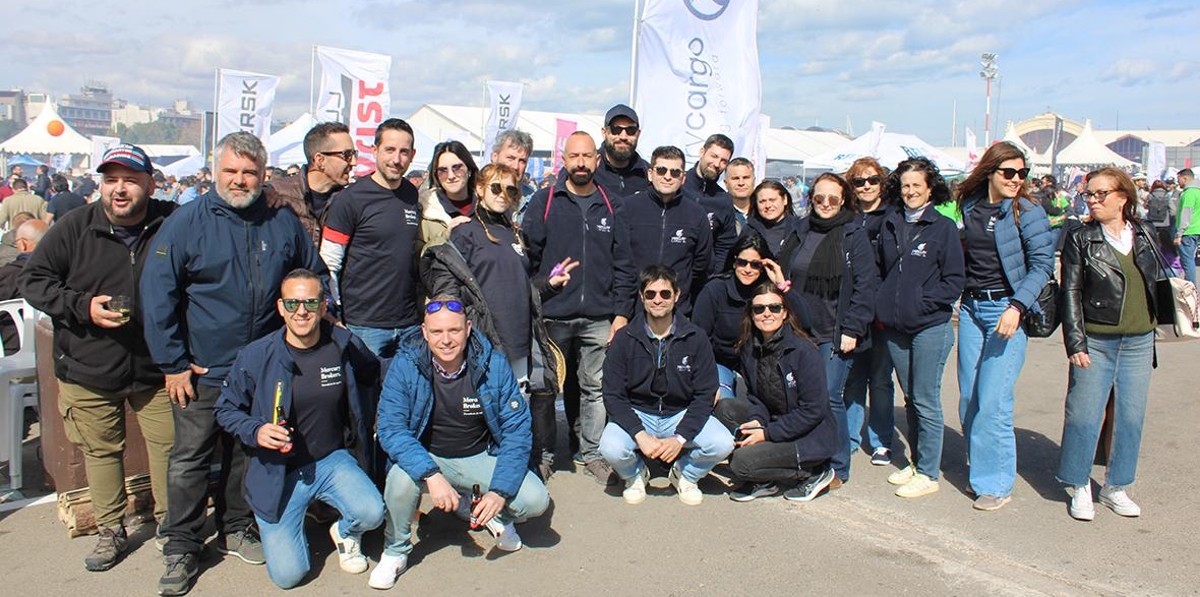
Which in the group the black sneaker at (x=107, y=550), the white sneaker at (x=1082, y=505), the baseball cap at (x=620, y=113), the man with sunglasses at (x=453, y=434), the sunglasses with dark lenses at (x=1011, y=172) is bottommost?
the black sneaker at (x=107, y=550)

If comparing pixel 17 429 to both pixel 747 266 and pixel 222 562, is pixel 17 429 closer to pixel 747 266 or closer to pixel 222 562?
pixel 222 562

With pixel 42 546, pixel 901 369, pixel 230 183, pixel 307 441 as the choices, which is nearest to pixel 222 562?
pixel 307 441

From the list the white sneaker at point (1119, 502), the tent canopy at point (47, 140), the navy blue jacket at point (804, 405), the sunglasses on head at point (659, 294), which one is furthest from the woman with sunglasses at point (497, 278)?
the tent canopy at point (47, 140)

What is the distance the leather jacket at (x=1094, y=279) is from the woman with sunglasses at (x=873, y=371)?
39.5 inches

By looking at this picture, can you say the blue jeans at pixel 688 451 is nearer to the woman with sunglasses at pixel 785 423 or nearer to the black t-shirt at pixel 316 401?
the woman with sunglasses at pixel 785 423

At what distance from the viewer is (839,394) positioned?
202 inches

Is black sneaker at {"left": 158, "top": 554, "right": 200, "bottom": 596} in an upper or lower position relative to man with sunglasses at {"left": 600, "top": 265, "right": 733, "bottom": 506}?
lower

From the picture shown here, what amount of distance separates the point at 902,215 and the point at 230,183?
3.70 metres

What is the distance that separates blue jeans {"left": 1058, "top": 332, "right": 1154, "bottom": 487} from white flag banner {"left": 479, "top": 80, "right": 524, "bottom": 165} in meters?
13.7

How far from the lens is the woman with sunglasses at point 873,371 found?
5176mm

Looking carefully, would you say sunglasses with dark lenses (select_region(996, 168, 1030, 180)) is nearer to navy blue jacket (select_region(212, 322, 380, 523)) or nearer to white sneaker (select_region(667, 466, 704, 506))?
white sneaker (select_region(667, 466, 704, 506))

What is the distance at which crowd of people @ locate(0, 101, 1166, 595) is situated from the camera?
12.5 ft

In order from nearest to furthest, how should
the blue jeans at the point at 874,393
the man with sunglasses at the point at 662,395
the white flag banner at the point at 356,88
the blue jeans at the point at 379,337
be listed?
the blue jeans at the point at 379,337, the man with sunglasses at the point at 662,395, the blue jeans at the point at 874,393, the white flag banner at the point at 356,88


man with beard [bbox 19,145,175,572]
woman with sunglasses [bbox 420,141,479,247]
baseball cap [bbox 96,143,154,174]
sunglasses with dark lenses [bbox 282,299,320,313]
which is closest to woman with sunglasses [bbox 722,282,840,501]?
woman with sunglasses [bbox 420,141,479,247]
